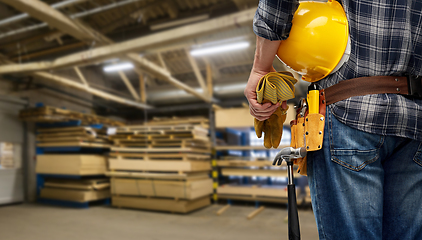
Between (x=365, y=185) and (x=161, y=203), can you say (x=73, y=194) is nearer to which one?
(x=161, y=203)

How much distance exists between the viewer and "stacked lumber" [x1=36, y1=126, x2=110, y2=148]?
301 inches

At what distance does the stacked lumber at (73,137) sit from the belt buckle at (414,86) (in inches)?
302

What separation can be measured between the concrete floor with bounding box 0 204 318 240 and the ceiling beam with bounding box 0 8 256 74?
3.38 metres

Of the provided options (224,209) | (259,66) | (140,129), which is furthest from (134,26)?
(259,66)

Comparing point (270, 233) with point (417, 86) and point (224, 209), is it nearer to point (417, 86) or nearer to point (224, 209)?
point (224, 209)

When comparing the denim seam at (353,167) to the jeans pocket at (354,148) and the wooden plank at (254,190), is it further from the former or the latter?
the wooden plank at (254,190)

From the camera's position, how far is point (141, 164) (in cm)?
699

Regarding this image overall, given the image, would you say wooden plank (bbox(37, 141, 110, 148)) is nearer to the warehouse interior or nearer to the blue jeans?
the warehouse interior

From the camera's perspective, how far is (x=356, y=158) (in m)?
0.93

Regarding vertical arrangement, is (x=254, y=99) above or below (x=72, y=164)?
above

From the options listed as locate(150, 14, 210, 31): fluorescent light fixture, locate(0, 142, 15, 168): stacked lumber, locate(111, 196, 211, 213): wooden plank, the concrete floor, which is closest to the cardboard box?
locate(111, 196, 211, 213): wooden plank

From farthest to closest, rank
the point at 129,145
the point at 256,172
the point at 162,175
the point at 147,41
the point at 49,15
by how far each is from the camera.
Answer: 1. the point at 129,145
2. the point at 256,172
3. the point at 162,175
4. the point at 147,41
5. the point at 49,15

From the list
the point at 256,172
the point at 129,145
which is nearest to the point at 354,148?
the point at 256,172

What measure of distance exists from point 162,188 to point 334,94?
609 centimetres
